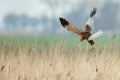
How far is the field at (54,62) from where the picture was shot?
556cm

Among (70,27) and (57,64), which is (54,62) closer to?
(57,64)

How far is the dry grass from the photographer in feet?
18.2

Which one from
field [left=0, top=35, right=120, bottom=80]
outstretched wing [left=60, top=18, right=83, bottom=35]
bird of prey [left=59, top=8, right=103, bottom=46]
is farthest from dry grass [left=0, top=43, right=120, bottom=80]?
outstretched wing [left=60, top=18, right=83, bottom=35]

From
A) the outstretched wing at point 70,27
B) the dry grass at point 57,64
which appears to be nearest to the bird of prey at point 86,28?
the outstretched wing at point 70,27

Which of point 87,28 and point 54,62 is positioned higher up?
point 87,28

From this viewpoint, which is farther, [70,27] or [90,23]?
[90,23]

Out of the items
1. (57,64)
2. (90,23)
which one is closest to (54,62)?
(57,64)

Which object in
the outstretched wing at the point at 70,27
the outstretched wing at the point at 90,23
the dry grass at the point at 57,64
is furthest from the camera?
the dry grass at the point at 57,64

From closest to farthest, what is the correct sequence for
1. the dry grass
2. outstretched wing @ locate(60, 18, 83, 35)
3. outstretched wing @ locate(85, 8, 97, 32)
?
1. outstretched wing @ locate(60, 18, 83, 35)
2. outstretched wing @ locate(85, 8, 97, 32)
3. the dry grass

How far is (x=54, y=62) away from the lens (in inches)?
232

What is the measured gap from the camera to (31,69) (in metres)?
5.73

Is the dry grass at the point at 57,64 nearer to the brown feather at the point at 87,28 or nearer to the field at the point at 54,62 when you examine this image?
the field at the point at 54,62

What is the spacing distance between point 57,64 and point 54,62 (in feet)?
0.25

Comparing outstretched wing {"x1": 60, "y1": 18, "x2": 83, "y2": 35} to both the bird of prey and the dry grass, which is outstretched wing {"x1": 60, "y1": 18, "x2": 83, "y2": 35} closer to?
the bird of prey
